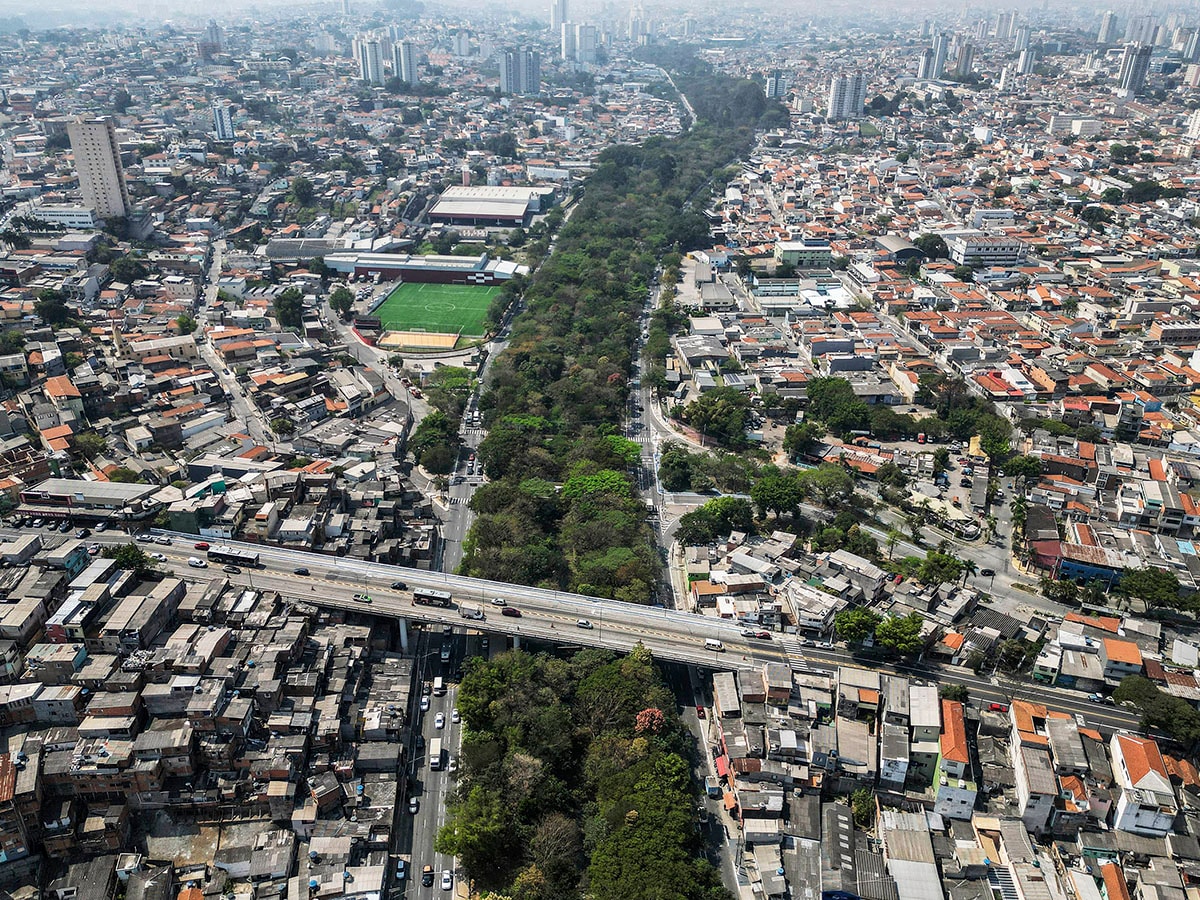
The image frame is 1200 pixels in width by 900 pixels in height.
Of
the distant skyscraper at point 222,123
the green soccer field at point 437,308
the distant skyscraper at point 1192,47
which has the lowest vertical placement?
the green soccer field at point 437,308

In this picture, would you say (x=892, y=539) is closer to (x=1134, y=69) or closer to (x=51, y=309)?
(x=51, y=309)

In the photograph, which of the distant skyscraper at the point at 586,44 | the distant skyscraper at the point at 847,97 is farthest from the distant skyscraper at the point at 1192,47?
the distant skyscraper at the point at 586,44

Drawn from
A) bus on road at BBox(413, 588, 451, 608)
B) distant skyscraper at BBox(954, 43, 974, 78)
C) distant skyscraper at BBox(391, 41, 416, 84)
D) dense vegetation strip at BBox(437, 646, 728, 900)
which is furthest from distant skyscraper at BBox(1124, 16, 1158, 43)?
dense vegetation strip at BBox(437, 646, 728, 900)

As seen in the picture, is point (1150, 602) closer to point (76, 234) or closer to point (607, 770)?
point (607, 770)

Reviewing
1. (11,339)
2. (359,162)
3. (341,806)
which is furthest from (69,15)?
(341,806)

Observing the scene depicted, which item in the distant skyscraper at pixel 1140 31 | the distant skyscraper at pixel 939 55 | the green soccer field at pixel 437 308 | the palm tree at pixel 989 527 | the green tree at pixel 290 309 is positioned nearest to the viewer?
the palm tree at pixel 989 527

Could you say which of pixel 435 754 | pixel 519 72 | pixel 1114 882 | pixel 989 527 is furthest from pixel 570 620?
pixel 519 72

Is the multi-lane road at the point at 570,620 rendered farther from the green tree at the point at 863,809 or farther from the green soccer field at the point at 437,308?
the green soccer field at the point at 437,308

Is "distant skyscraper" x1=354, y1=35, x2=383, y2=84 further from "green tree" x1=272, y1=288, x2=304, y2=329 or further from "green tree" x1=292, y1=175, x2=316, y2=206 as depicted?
"green tree" x1=272, y1=288, x2=304, y2=329
